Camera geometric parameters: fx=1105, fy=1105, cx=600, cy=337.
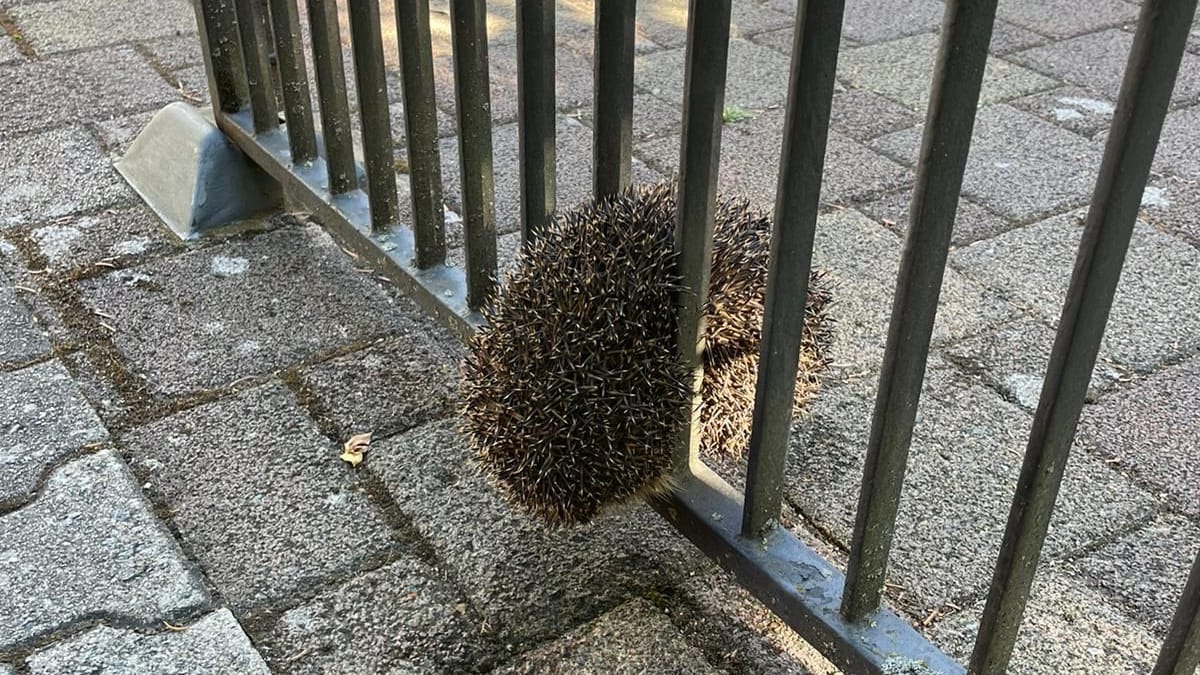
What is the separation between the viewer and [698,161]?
1776 mm

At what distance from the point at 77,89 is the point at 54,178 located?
0.79 m

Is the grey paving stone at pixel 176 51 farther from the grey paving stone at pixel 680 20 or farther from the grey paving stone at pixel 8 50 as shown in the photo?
the grey paving stone at pixel 680 20

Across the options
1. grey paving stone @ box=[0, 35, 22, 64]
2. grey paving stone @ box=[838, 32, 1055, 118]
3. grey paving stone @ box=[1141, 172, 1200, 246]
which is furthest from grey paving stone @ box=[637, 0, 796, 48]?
grey paving stone @ box=[0, 35, 22, 64]

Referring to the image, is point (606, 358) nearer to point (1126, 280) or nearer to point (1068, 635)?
point (1068, 635)

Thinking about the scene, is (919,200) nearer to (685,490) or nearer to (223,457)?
(685,490)

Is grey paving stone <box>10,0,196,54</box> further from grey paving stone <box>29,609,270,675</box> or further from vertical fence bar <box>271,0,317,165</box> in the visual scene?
grey paving stone <box>29,609,270,675</box>

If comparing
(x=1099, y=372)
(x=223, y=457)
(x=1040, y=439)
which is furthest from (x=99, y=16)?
(x=1040, y=439)

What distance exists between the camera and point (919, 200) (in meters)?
1.47

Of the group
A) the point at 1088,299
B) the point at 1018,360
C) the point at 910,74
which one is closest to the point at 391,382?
the point at 1018,360

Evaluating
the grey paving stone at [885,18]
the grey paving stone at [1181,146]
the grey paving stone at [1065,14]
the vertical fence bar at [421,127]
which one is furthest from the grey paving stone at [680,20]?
the vertical fence bar at [421,127]

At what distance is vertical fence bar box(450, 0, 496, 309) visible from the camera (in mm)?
2264

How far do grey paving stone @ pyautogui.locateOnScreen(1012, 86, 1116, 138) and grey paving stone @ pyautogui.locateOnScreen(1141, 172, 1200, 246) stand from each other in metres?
0.44

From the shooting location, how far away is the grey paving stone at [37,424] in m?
2.50

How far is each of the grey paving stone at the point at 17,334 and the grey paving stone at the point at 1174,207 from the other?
10.9 ft
